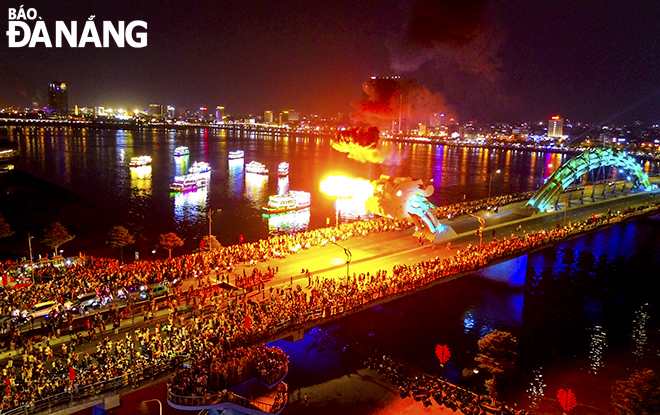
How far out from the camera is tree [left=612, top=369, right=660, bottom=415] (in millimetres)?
19047

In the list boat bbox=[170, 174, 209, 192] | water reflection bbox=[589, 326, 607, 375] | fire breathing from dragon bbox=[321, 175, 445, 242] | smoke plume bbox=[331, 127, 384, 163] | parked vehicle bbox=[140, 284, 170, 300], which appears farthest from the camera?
boat bbox=[170, 174, 209, 192]

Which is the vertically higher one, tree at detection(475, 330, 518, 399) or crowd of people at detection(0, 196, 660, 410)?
crowd of people at detection(0, 196, 660, 410)

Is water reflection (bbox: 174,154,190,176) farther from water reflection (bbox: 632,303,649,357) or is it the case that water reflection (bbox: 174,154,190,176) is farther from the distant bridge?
water reflection (bbox: 632,303,649,357)

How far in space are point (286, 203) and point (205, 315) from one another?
4505cm

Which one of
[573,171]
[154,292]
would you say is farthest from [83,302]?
[573,171]

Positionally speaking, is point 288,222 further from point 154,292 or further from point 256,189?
point 154,292

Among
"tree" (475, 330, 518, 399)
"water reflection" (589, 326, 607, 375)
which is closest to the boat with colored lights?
"tree" (475, 330, 518, 399)

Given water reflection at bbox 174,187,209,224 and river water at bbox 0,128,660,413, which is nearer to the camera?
river water at bbox 0,128,660,413

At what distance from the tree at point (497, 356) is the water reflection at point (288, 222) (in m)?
36.6

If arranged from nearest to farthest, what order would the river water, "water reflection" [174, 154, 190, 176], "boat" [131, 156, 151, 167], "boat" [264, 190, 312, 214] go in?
the river water → "boat" [264, 190, 312, 214] → "water reflection" [174, 154, 190, 176] → "boat" [131, 156, 151, 167]

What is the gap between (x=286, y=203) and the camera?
69000mm

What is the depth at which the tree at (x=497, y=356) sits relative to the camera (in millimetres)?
25188

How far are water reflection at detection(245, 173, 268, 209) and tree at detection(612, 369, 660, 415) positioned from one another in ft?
190

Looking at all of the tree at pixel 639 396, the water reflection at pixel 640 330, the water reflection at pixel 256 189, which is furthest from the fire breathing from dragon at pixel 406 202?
the water reflection at pixel 256 189
